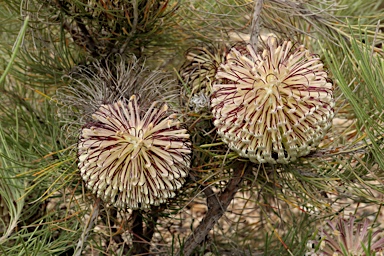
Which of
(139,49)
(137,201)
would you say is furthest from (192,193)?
(139,49)

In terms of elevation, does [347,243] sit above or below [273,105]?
below

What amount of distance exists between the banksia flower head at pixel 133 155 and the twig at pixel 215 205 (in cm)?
7

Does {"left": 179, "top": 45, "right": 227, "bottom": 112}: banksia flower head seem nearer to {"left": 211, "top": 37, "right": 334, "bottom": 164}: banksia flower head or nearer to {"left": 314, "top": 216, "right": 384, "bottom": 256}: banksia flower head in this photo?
{"left": 211, "top": 37, "right": 334, "bottom": 164}: banksia flower head

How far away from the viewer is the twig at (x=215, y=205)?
55cm

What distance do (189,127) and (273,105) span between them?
0.13m

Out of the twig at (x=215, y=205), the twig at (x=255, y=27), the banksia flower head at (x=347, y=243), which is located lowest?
the twig at (x=215, y=205)

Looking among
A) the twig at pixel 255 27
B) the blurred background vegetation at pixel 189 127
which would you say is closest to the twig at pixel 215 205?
the blurred background vegetation at pixel 189 127

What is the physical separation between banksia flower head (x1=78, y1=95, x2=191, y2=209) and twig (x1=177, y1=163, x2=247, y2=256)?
0.22ft

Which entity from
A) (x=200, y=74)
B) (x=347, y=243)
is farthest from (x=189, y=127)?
(x=347, y=243)

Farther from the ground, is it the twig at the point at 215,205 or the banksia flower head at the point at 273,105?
the banksia flower head at the point at 273,105

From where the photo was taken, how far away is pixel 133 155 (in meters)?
0.48

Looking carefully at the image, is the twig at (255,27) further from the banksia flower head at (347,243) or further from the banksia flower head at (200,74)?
the banksia flower head at (347,243)

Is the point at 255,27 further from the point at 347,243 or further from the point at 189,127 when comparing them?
the point at 347,243

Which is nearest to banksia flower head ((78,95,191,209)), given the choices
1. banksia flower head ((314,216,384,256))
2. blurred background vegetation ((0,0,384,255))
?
blurred background vegetation ((0,0,384,255))
